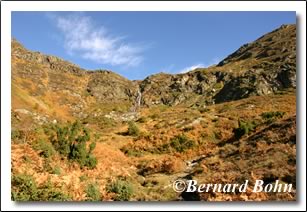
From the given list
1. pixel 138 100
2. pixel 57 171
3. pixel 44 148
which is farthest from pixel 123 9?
pixel 138 100

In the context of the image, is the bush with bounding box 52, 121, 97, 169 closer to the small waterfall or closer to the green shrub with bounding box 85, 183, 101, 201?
the green shrub with bounding box 85, 183, 101, 201

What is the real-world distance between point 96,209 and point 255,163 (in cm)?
578

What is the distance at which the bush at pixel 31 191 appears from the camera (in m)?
12.4

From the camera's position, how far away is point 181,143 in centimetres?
2312

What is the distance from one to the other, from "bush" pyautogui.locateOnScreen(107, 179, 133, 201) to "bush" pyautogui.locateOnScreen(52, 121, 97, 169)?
137 inches

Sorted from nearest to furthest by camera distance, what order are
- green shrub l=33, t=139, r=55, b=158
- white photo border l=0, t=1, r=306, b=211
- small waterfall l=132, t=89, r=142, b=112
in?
1. white photo border l=0, t=1, r=306, b=211
2. green shrub l=33, t=139, r=55, b=158
3. small waterfall l=132, t=89, r=142, b=112

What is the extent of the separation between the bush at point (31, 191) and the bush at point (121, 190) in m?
1.65

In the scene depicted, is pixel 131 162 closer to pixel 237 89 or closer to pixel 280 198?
pixel 280 198

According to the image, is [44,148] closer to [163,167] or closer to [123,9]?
[163,167]

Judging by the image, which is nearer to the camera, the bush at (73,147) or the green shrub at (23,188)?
the green shrub at (23,188)

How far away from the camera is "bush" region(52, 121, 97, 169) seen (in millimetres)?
17584

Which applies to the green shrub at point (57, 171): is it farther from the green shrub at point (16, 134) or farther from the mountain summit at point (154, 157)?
the green shrub at point (16, 134)

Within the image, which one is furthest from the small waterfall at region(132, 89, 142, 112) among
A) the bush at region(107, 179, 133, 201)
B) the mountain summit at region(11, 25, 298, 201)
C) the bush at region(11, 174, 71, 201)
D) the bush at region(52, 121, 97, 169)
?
the bush at region(11, 174, 71, 201)

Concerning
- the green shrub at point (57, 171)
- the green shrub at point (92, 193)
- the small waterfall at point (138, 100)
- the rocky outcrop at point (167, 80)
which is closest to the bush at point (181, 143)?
the green shrub at point (57, 171)
